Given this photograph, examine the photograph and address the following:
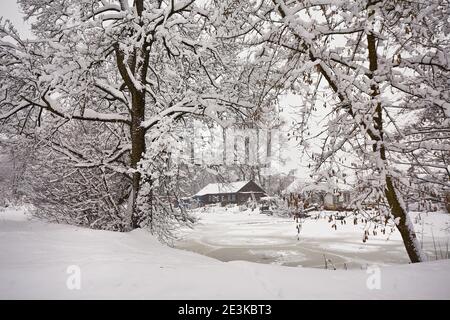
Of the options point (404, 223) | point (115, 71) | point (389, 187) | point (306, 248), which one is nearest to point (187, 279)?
point (389, 187)

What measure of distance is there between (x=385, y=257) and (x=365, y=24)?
10972mm

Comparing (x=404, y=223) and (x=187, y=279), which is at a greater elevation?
(x=404, y=223)

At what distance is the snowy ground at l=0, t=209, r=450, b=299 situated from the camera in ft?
8.59

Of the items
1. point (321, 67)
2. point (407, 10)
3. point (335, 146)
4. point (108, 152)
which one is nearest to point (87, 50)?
point (108, 152)

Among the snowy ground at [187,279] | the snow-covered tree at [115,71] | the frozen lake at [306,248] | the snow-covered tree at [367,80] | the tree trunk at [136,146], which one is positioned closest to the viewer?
the snowy ground at [187,279]

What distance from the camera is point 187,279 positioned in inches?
116

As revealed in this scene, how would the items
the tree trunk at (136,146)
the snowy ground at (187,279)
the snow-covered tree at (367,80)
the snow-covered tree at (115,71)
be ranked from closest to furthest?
the snowy ground at (187,279) → the snow-covered tree at (367,80) → the snow-covered tree at (115,71) → the tree trunk at (136,146)

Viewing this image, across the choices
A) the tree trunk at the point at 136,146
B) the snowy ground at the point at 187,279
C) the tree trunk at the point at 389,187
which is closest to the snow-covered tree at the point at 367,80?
the tree trunk at the point at 389,187

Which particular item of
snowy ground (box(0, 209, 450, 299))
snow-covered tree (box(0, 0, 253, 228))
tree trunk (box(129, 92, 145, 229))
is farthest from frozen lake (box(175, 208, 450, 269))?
snowy ground (box(0, 209, 450, 299))

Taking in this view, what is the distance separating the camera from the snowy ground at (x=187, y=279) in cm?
262

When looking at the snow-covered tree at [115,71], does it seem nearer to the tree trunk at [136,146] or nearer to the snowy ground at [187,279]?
the tree trunk at [136,146]

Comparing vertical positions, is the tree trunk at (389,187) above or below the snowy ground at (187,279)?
above

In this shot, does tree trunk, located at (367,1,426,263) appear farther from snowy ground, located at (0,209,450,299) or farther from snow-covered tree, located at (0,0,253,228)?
snow-covered tree, located at (0,0,253,228)

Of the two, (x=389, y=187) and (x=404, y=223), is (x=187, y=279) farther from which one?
(x=404, y=223)
